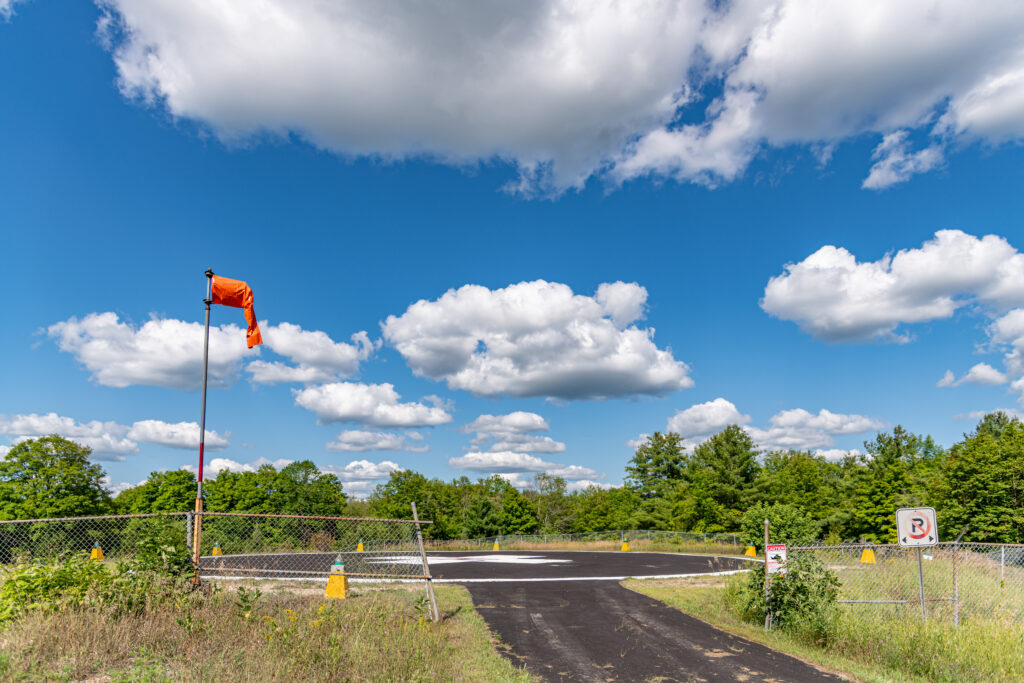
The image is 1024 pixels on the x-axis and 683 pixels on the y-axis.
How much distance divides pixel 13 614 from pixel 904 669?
11.5 meters

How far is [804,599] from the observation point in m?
9.92

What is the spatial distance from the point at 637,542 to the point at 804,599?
26.9 m

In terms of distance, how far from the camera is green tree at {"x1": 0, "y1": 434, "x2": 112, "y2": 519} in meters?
39.7

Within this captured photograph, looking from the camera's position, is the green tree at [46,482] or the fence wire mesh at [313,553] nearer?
the fence wire mesh at [313,553]

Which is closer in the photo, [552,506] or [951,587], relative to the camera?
[951,587]

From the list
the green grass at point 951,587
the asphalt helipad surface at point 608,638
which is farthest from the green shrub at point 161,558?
the green grass at point 951,587

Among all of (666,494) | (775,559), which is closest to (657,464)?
(666,494)

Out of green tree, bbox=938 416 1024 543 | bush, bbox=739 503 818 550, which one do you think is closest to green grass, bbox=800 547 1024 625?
bush, bbox=739 503 818 550

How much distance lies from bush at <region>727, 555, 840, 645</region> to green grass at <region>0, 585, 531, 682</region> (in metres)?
5.07

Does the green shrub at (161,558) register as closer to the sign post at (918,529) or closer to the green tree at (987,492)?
the sign post at (918,529)

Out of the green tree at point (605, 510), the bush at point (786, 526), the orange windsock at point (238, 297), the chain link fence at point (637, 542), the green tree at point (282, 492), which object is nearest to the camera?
the orange windsock at point (238, 297)

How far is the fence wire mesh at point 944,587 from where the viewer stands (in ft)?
32.0

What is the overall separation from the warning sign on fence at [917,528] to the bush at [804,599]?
133 cm

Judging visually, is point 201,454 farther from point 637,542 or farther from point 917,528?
point 637,542
